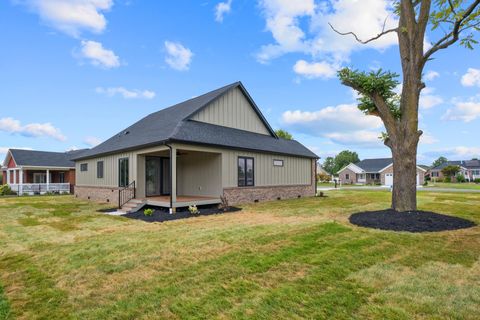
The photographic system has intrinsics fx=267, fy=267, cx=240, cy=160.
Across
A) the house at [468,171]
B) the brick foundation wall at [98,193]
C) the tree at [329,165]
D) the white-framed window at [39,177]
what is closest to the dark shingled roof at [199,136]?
the brick foundation wall at [98,193]

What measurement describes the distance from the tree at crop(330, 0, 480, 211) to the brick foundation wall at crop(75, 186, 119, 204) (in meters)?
13.2

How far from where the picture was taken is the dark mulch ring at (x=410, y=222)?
733 centimetres

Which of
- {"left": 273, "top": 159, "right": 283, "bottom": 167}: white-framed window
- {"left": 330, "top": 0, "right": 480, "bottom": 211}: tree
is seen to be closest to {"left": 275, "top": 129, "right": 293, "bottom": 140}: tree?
{"left": 273, "top": 159, "right": 283, "bottom": 167}: white-framed window

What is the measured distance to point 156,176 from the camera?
1447cm

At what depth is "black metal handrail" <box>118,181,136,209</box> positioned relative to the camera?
13.1 metres

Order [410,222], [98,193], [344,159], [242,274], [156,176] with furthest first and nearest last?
[344,159] → [98,193] → [156,176] → [410,222] → [242,274]

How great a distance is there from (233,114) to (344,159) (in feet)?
254

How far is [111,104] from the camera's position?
19422 millimetres

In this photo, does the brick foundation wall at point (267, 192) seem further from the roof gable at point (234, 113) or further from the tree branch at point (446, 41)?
the tree branch at point (446, 41)

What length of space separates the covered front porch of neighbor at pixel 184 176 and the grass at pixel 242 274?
578 cm

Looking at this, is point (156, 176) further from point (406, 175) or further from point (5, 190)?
point (5, 190)

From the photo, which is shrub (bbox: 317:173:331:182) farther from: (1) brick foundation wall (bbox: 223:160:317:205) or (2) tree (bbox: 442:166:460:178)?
(1) brick foundation wall (bbox: 223:160:317:205)

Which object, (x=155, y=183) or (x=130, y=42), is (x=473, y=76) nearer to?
(x=155, y=183)

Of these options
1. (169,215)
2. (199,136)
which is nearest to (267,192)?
(199,136)
